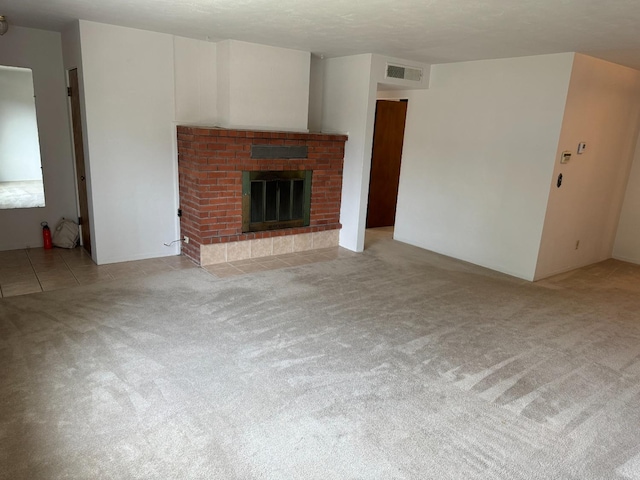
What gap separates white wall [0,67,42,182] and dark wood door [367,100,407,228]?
423 cm

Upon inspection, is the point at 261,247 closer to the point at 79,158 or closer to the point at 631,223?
the point at 79,158

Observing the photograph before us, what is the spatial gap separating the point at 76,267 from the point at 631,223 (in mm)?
6598

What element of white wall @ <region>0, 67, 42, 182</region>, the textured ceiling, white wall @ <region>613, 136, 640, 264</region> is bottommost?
white wall @ <region>613, 136, 640, 264</region>

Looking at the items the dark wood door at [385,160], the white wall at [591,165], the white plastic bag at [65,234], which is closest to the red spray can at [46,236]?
the white plastic bag at [65,234]

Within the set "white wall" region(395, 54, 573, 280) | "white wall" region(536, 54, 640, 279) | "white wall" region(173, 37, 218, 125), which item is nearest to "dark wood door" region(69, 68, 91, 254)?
"white wall" region(173, 37, 218, 125)

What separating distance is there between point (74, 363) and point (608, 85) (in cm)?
551

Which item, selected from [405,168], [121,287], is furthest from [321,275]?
[405,168]

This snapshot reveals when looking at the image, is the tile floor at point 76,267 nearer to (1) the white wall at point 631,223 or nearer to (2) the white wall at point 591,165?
(2) the white wall at point 591,165

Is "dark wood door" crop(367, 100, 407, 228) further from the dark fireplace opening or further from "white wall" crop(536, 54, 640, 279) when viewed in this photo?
"white wall" crop(536, 54, 640, 279)

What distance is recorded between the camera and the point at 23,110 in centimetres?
456

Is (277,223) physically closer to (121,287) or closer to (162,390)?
(121,287)

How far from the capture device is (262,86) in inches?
190

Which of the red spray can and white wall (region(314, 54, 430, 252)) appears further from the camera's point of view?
white wall (region(314, 54, 430, 252))

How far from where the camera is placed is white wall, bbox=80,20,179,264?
4113 millimetres
